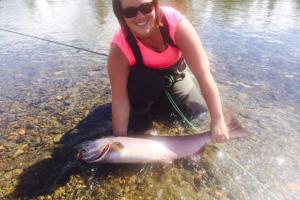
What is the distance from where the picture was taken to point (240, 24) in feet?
37.5

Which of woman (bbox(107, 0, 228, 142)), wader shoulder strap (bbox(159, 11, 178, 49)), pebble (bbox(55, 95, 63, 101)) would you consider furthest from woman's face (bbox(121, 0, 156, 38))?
pebble (bbox(55, 95, 63, 101))

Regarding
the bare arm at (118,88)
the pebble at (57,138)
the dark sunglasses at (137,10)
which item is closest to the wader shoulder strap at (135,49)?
the bare arm at (118,88)

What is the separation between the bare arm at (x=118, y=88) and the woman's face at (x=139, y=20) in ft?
1.23

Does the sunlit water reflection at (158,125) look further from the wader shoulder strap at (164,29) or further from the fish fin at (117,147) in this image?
the wader shoulder strap at (164,29)

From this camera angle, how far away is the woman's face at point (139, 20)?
12.1 feet

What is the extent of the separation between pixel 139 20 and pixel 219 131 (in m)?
1.58

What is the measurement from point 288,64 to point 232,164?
4450mm

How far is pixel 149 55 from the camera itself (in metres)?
4.34

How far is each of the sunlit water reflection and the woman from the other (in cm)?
58

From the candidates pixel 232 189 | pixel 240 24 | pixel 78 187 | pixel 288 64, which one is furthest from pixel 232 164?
pixel 240 24

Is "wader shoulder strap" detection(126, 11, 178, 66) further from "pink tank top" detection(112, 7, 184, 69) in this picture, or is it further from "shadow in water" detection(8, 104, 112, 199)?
"shadow in water" detection(8, 104, 112, 199)

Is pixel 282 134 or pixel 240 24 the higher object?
pixel 282 134

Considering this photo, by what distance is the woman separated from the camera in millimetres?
3838

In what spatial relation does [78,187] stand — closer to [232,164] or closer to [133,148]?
[133,148]
